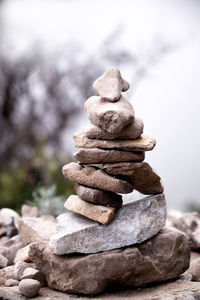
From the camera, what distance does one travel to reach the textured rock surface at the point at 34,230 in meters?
5.77

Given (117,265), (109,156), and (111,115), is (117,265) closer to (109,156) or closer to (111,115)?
(109,156)

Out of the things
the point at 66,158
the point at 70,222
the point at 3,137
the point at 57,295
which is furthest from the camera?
the point at 3,137

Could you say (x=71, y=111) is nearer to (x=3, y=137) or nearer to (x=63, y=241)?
(x=3, y=137)

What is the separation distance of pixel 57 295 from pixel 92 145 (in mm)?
1421

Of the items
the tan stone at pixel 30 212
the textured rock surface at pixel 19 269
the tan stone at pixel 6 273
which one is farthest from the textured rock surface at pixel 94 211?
the tan stone at pixel 30 212

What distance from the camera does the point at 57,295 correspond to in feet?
15.4

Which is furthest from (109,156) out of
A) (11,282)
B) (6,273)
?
(6,273)

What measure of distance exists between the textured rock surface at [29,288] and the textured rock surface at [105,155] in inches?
48.2

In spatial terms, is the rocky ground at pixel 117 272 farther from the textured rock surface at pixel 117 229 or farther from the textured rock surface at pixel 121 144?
the textured rock surface at pixel 121 144

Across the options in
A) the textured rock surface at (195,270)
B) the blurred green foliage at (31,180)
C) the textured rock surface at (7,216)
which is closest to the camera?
the textured rock surface at (195,270)

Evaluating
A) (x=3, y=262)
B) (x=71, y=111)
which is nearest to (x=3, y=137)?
(x=71, y=111)

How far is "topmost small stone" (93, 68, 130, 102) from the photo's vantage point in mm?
4797

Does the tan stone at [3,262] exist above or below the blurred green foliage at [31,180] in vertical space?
below

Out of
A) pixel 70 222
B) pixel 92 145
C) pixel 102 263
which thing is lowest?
pixel 102 263
